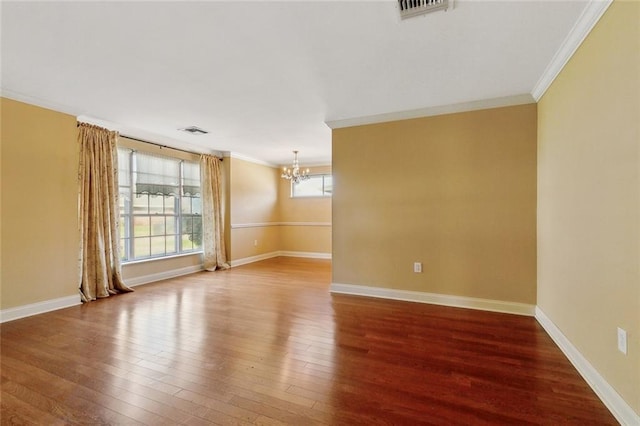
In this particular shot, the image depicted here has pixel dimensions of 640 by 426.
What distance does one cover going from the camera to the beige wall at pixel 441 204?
3293mm

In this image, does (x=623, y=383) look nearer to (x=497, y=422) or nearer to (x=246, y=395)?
(x=497, y=422)

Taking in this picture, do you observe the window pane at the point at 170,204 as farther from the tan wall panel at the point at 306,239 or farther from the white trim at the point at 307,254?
the white trim at the point at 307,254

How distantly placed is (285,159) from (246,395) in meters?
5.99

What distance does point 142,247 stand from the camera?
16.1 ft

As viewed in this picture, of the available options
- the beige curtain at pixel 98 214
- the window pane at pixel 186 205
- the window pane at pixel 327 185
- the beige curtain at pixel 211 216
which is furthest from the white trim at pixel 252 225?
the beige curtain at pixel 98 214

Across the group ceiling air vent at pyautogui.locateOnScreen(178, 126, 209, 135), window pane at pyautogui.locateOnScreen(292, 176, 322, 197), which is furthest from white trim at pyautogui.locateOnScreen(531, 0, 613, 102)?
window pane at pyautogui.locateOnScreen(292, 176, 322, 197)

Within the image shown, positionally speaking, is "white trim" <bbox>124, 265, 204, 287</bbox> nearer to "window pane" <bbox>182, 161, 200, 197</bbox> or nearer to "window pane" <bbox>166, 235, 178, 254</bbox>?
"window pane" <bbox>166, 235, 178, 254</bbox>

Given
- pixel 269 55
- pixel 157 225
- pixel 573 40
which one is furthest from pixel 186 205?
pixel 573 40

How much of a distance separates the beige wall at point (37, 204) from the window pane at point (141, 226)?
105 centimetres

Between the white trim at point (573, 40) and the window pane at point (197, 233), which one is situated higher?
the white trim at point (573, 40)

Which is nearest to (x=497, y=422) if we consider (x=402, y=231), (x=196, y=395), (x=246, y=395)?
(x=246, y=395)

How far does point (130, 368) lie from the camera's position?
2.18 m

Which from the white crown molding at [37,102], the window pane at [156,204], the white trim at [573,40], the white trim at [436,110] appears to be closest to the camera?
the white trim at [573,40]

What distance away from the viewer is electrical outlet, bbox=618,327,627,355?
1.60 metres
